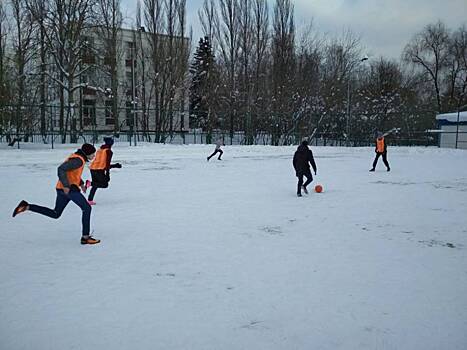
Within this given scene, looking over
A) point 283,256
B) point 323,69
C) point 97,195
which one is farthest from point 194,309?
point 323,69

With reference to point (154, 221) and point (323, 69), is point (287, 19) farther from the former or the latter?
point (154, 221)

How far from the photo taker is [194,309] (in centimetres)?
366

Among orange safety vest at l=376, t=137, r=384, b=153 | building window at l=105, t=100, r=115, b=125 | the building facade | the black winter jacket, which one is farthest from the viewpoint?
the building facade

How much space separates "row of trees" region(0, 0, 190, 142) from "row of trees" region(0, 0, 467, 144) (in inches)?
3.0

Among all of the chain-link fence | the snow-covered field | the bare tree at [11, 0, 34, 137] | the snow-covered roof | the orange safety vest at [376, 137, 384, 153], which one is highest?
the bare tree at [11, 0, 34, 137]

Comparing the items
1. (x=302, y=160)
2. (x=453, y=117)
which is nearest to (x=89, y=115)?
(x=302, y=160)

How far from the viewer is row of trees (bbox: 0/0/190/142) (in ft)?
79.4

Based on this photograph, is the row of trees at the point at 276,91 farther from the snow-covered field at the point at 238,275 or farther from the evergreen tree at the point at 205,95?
the snow-covered field at the point at 238,275

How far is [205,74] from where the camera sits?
33.8m

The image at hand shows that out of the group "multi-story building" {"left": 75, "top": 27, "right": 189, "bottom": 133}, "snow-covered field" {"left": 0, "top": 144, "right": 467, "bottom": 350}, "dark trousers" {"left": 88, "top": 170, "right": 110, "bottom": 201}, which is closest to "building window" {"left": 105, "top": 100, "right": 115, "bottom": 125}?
"multi-story building" {"left": 75, "top": 27, "right": 189, "bottom": 133}

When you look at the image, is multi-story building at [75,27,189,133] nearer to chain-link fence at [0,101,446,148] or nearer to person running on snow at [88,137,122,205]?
chain-link fence at [0,101,446,148]

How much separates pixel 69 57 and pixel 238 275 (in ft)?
82.9

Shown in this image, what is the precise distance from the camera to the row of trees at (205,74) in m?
25.4

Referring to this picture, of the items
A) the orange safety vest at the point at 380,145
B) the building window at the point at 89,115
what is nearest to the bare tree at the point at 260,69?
the building window at the point at 89,115
